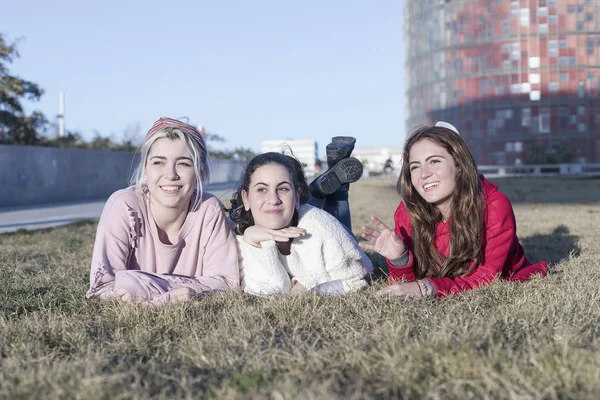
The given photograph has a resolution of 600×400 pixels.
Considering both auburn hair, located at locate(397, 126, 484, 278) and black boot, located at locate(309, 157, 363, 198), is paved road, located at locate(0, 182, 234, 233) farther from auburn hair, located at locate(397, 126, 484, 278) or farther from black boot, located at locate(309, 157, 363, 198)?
auburn hair, located at locate(397, 126, 484, 278)

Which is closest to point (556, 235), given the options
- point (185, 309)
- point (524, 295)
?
point (524, 295)

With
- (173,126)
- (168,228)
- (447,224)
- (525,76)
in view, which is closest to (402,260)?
(447,224)

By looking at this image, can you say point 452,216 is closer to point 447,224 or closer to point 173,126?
point 447,224

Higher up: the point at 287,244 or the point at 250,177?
the point at 250,177

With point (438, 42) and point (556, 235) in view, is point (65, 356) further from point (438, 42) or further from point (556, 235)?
point (438, 42)

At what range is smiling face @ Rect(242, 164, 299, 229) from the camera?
3963 mm

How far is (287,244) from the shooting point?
4117 mm

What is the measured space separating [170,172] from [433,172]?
1.46 meters

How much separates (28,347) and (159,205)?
156cm

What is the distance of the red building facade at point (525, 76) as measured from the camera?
60.0 m

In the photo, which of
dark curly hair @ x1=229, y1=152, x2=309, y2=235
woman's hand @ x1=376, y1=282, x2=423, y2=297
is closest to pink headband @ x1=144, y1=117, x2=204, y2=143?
dark curly hair @ x1=229, y1=152, x2=309, y2=235

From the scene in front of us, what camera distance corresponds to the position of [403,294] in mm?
3557

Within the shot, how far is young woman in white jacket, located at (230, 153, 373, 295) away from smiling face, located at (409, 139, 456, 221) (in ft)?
1.75

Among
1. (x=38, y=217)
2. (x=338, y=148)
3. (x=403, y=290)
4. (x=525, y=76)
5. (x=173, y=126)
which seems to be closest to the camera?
(x=403, y=290)
